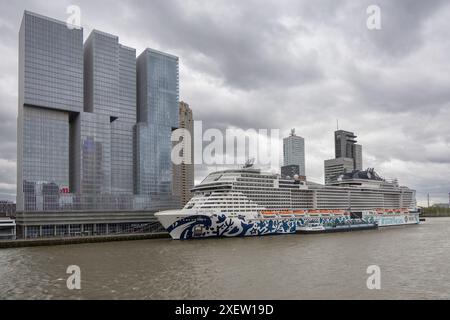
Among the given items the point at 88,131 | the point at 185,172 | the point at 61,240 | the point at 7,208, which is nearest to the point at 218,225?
the point at 61,240

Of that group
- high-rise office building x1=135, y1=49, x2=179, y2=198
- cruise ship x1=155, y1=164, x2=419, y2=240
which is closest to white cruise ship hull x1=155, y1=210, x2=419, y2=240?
cruise ship x1=155, y1=164, x2=419, y2=240

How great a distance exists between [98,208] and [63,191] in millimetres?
8197

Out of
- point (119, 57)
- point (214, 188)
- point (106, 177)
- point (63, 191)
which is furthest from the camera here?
point (119, 57)

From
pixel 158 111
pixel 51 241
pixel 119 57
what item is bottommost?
pixel 51 241

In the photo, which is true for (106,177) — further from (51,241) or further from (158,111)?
(51,241)

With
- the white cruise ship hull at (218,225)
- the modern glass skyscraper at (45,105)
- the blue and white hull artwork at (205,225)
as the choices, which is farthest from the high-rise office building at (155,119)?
the blue and white hull artwork at (205,225)

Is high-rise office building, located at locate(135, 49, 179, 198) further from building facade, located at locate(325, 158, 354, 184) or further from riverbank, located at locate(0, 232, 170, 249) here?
building facade, located at locate(325, 158, 354, 184)

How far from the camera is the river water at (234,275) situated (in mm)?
24469

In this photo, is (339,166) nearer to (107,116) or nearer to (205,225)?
(107,116)

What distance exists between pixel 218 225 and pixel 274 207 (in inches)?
651

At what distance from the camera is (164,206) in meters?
103
